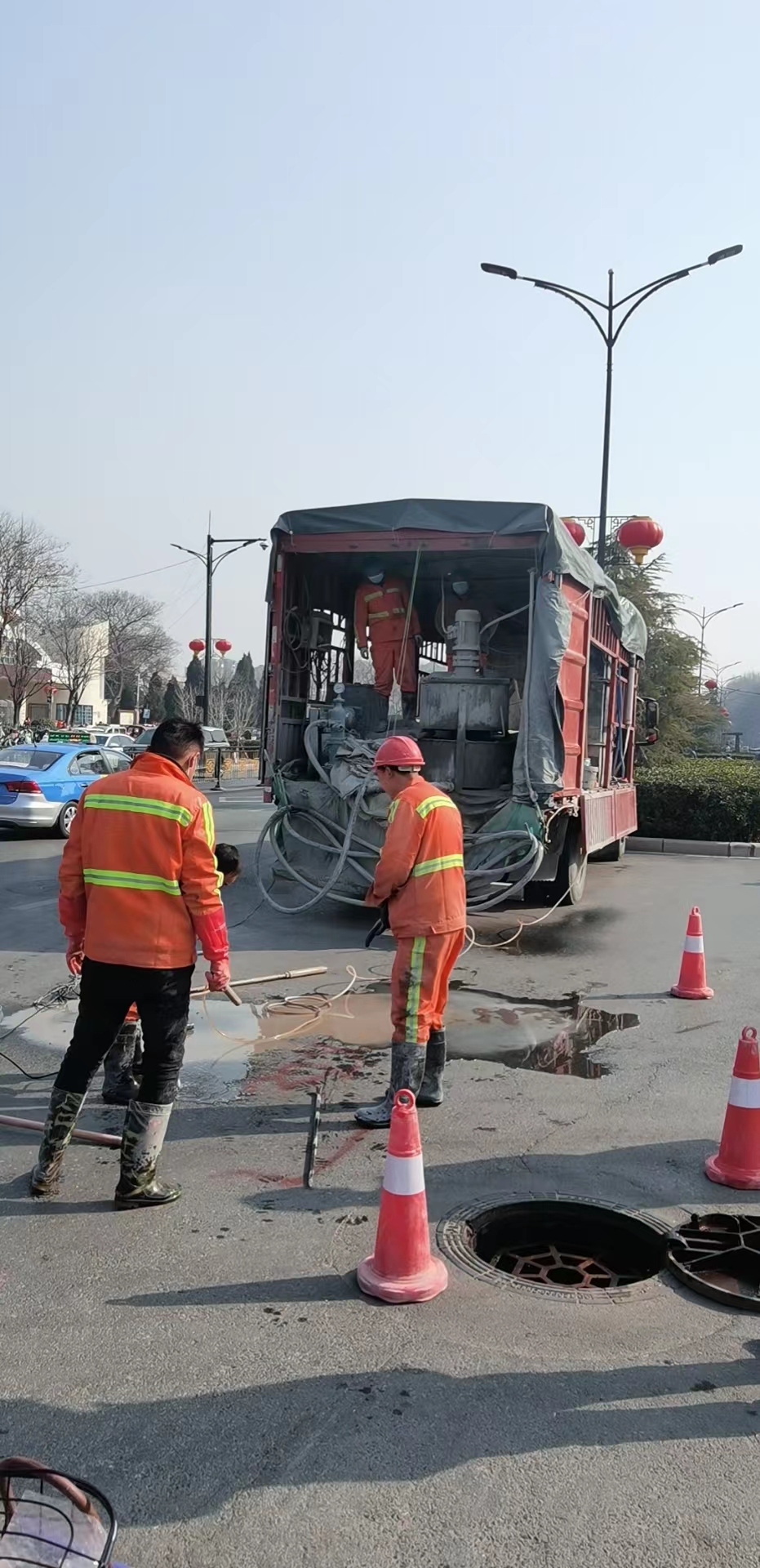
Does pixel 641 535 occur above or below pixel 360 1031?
above

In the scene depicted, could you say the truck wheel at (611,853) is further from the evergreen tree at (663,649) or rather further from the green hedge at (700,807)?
the evergreen tree at (663,649)

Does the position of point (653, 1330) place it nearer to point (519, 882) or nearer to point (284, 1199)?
point (284, 1199)

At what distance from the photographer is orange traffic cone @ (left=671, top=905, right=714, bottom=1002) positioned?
24.5 feet

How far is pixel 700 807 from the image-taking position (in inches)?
683

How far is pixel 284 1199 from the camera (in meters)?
4.20

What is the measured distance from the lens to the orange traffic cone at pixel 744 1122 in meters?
4.36

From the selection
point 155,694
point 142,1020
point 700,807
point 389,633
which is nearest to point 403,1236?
point 142,1020

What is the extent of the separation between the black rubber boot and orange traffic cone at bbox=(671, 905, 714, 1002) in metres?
3.14

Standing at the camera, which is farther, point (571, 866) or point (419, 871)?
point (571, 866)

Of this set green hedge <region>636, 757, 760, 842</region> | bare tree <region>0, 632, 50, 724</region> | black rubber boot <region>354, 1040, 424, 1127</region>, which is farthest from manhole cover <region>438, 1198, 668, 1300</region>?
bare tree <region>0, 632, 50, 724</region>

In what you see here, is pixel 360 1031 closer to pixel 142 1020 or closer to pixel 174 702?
pixel 142 1020

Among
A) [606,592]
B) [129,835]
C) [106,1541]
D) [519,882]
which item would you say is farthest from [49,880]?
[106,1541]

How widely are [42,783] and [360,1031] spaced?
35.8 feet

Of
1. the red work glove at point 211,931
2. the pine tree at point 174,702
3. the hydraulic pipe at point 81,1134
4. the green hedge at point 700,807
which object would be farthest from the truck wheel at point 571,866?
the pine tree at point 174,702
